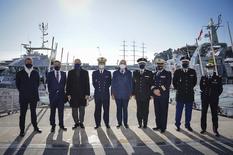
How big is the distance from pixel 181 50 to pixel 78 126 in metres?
33.3

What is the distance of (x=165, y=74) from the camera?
7715 mm

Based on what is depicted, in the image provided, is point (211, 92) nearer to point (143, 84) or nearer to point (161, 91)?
point (161, 91)

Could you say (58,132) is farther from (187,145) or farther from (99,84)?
(187,145)

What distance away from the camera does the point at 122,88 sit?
800 centimetres

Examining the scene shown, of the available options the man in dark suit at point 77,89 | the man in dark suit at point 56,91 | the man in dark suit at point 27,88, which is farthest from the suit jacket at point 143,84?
the man in dark suit at point 27,88

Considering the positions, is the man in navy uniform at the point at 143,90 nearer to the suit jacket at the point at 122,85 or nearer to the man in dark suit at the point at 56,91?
the suit jacket at the point at 122,85

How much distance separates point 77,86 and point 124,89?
1397 millimetres

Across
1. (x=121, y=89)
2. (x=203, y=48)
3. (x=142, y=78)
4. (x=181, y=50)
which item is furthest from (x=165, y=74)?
(x=181, y=50)

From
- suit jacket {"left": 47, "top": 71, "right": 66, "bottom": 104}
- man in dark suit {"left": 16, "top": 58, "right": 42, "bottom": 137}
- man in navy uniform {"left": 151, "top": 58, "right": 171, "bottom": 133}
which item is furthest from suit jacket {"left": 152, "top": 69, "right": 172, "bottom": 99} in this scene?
man in dark suit {"left": 16, "top": 58, "right": 42, "bottom": 137}

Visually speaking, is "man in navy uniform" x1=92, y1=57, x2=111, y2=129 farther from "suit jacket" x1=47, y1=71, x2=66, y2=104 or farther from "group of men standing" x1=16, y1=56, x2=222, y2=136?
"suit jacket" x1=47, y1=71, x2=66, y2=104

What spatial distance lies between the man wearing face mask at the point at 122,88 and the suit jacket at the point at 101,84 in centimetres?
20

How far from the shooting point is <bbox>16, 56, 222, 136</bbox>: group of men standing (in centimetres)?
720

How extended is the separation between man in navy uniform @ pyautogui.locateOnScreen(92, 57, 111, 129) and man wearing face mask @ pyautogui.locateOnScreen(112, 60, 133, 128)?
8.7 inches

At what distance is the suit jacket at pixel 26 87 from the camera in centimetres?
713
